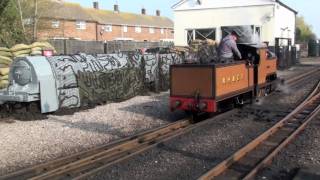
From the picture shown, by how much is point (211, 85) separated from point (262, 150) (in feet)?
9.52

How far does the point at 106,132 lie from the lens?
35.4 ft

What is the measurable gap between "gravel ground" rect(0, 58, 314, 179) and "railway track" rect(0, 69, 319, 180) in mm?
430

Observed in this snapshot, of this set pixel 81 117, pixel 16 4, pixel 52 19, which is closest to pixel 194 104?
pixel 81 117

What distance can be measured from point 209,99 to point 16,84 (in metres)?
6.36

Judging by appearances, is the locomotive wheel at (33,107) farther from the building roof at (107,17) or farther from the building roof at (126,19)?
the building roof at (126,19)

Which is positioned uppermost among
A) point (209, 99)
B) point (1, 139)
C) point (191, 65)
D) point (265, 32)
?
point (265, 32)

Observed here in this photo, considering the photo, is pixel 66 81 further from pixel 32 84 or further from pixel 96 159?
pixel 96 159

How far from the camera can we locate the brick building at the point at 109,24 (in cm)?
5922

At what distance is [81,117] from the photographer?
42.7 ft

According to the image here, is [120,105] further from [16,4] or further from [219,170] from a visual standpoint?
[16,4]

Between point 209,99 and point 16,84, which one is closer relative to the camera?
point 209,99

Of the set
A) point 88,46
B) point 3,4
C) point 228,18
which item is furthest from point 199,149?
point 228,18

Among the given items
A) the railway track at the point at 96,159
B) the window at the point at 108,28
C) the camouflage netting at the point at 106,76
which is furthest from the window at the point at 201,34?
the railway track at the point at 96,159

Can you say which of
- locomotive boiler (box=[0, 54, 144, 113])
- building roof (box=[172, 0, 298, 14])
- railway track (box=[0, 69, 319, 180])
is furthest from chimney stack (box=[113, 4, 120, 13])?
railway track (box=[0, 69, 319, 180])
